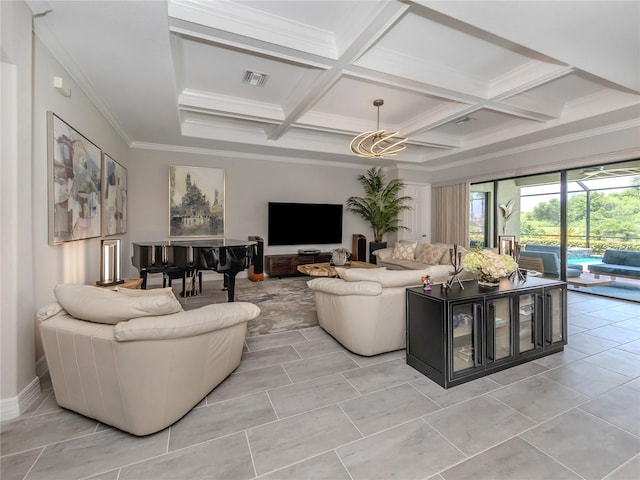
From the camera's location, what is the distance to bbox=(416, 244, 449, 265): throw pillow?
590 centimetres

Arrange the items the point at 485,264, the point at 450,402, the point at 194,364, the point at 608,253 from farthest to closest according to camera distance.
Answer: the point at 608,253, the point at 485,264, the point at 450,402, the point at 194,364

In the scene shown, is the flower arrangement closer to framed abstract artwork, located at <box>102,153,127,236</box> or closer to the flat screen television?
framed abstract artwork, located at <box>102,153,127,236</box>

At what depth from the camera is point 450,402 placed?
2.13 meters

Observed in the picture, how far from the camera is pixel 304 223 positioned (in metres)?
7.12

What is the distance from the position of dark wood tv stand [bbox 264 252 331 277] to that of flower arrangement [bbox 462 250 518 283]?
4303 millimetres

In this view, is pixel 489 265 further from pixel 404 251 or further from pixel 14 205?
pixel 404 251

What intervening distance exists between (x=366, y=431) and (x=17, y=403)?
226 centimetres

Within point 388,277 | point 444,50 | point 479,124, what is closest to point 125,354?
point 388,277

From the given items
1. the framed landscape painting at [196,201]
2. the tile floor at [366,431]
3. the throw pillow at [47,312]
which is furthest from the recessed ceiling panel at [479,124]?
the throw pillow at [47,312]

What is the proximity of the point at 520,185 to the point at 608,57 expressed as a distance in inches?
149

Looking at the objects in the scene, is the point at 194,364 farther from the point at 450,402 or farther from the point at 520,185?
the point at 520,185

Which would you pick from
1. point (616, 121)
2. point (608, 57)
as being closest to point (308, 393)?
point (608, 57)

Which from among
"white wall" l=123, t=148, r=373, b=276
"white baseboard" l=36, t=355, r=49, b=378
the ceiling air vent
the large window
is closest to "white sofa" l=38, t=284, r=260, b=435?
"white baseboard" l=36, t=355, r=49, b=378

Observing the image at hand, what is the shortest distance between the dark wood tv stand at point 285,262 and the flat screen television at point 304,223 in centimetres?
45
